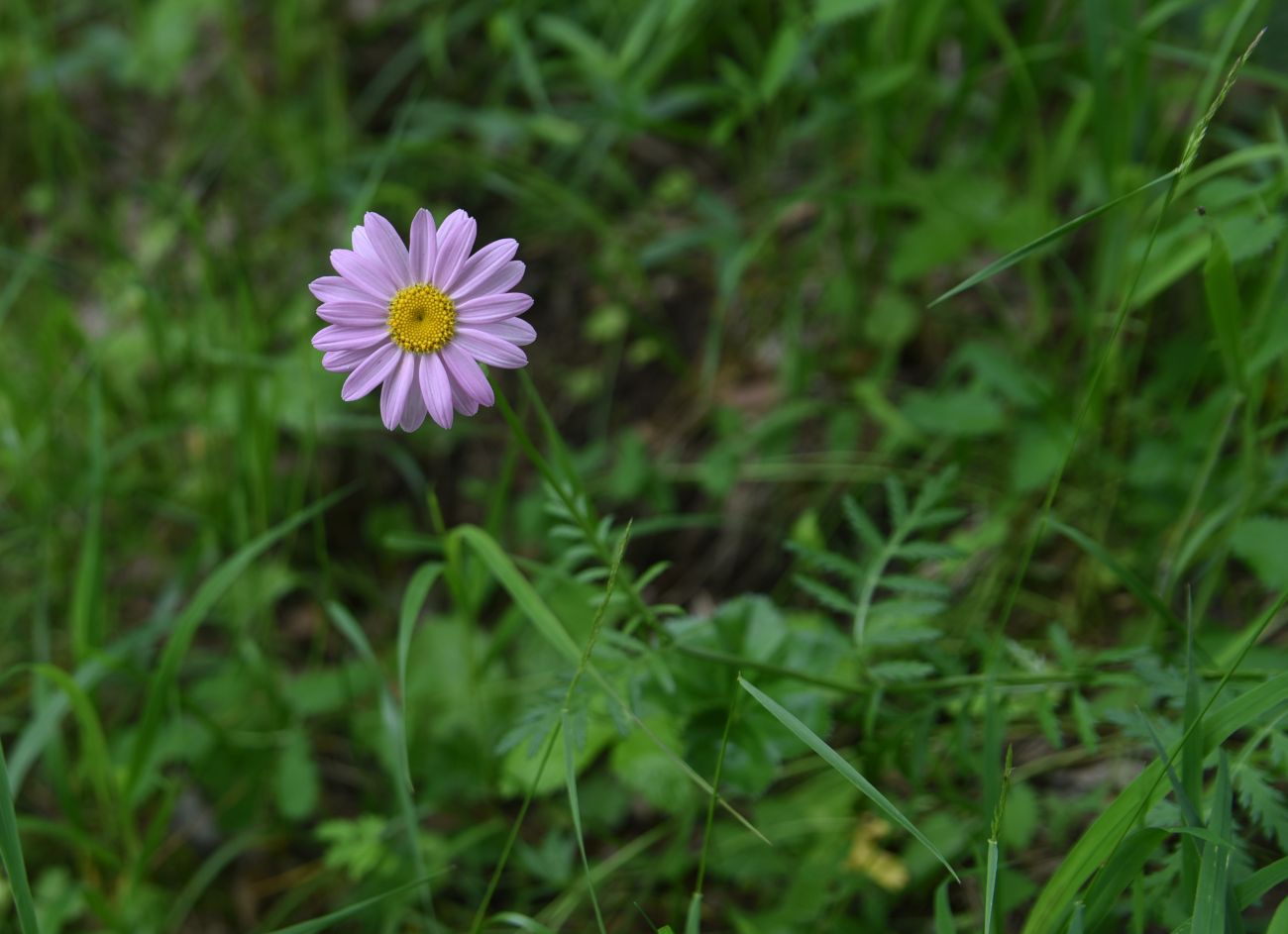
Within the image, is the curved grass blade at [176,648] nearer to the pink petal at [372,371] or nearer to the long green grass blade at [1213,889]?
the pink petal at [372,371]

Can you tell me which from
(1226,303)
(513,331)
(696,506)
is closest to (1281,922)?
(1226,303)

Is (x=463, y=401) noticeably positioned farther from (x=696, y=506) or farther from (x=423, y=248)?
(x=696, y=506)

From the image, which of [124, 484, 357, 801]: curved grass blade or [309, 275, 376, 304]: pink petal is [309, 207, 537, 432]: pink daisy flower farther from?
[124, 484, 357, 801]: curved grass blade

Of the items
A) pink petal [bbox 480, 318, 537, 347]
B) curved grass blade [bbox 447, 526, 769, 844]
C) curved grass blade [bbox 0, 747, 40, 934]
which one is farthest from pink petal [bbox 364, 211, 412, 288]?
curved grass blade [bbox 0, 747, 40, 934]

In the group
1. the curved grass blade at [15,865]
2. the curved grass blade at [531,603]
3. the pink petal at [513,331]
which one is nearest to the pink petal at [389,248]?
the pink petal at [513,331]

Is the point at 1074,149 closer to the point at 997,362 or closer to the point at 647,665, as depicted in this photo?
the point at 997,362

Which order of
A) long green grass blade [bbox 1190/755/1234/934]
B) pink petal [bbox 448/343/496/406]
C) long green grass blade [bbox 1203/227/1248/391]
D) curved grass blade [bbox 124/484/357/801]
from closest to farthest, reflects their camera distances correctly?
long green grass blade [bbox 1190/755/1234/934] → pink petal [bbox 448/343/496/406] → long green grass blade [bbox 1203/227/1248/391] → curved grass blade [bbox 124/484/357/801]

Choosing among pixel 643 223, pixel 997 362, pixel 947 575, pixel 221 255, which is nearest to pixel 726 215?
pixel 643 223
